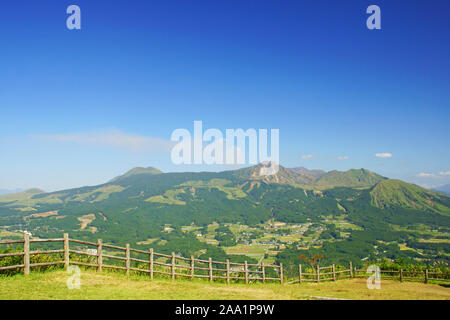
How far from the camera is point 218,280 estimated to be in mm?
20891

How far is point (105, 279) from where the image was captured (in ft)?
47.8

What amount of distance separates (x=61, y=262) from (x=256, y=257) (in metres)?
143

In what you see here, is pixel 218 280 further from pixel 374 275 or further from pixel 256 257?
pixel 256 257

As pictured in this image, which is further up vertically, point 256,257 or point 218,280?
point 218,280
